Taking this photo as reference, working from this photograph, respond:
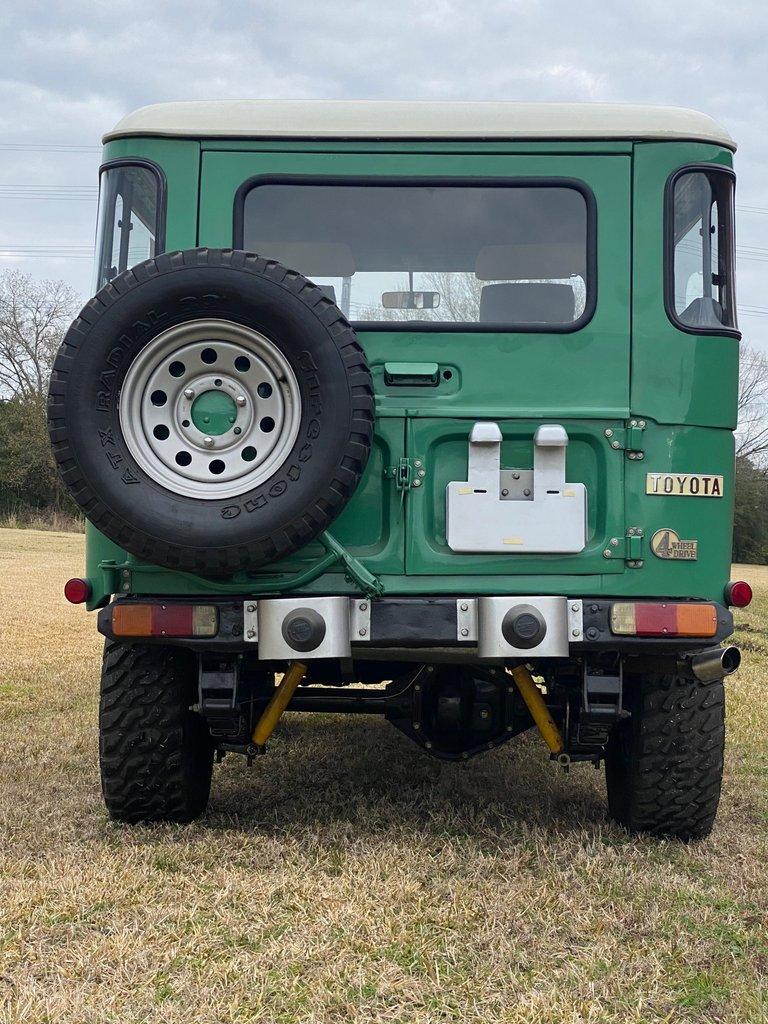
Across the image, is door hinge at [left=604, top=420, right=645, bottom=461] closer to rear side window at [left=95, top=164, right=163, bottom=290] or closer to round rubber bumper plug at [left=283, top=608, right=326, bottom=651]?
round rubber bumper plug at [left=283, top=608, right=326, bottom=651]

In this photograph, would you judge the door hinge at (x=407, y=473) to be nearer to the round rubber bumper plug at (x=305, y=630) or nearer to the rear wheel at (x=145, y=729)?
the round rubber bumper plug at (x=305, y=630)

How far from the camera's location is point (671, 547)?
4074mm

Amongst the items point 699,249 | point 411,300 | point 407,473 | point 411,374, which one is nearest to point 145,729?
point 407,473

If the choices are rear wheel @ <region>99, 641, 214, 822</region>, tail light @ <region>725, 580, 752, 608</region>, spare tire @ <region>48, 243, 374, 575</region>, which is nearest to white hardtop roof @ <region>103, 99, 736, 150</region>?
spare tire @ <region>48, 243, 374, 575</region>

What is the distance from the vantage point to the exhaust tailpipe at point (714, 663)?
3.97 m

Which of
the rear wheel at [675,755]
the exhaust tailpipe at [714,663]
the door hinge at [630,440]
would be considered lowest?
the rear wheel at [675,755]

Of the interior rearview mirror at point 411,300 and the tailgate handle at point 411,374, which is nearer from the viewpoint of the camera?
the tailgate handle at point 411,374

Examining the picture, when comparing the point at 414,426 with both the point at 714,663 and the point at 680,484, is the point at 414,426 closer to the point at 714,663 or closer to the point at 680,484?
the point at 680,484

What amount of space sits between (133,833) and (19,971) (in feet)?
4.40

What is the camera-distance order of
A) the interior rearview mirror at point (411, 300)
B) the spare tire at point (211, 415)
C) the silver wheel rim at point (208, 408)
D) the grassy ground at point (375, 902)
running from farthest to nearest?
the interior rearview mirror at point (411, 300)
the silver wheel rim at point (208, 408)
the spare tire at point (211, 415)
the grassy ground at point (375, 902)

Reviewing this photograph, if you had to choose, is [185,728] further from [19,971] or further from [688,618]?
[688,618]

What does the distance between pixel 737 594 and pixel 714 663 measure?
292 millimetres

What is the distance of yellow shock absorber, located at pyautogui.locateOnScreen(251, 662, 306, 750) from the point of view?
13.9 ft

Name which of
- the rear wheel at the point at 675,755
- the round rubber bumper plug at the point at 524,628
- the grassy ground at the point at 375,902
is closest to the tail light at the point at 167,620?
the grassy ground at the point at 375,902
